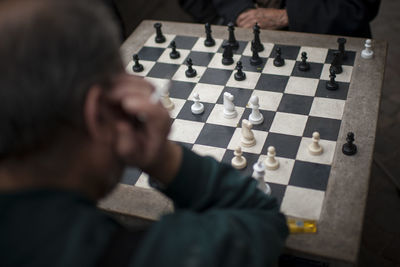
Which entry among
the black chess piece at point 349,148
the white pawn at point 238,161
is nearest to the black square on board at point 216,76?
the white pawn at point 238,161

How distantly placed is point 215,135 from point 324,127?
0.42 m

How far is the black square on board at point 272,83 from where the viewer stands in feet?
6.33

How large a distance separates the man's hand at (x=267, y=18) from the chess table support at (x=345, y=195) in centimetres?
61

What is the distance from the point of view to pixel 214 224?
2.92 feet

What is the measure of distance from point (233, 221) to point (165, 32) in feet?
5.65

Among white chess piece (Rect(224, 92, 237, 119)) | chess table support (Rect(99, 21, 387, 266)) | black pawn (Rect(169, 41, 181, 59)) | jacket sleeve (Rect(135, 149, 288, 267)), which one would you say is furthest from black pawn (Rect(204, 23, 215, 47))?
jacket sleeve (Rect(135, 149, 288, 267))

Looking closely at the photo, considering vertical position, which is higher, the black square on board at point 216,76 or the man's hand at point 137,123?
the man's hand at point 137,123

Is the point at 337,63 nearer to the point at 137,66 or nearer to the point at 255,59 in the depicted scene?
the point at 255,59

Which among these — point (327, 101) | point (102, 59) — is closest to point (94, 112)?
point (102, 59)

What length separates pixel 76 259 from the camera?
0.75 meters

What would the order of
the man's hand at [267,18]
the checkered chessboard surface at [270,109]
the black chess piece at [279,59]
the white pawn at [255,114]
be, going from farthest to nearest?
1. the man's hand at [267,18]
2. the black chess piece at [279,59]
3. the white pawn at [255,114]
4. the checkered chessboard surface at [270,109]

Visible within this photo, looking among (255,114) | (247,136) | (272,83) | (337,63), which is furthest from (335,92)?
(247,136)

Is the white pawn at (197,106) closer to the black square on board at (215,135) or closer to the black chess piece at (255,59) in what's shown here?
the black square on board at (215,135)

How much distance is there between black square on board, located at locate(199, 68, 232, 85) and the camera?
2.02 m
